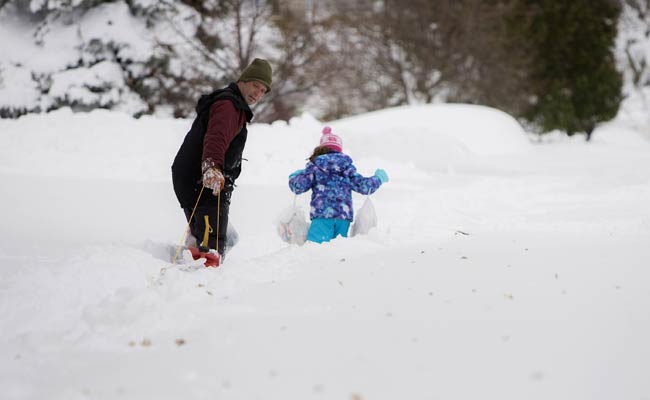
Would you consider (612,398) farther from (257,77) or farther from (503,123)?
(503,123)

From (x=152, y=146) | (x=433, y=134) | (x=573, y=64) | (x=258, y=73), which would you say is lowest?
(x=152, y=146)

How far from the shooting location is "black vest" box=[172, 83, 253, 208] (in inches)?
152

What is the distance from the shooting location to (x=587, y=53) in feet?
80.5

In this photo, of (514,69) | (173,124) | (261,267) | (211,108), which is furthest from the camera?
(514,69)

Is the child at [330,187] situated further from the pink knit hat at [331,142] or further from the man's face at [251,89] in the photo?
the man's face at [251,89]

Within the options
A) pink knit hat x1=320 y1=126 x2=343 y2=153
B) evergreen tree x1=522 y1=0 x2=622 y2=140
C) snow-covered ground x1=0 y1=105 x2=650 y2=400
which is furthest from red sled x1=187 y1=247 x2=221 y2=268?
evergreen tree x1=522 y1=0 x2=622 y2=140

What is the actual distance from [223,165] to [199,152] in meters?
0.27

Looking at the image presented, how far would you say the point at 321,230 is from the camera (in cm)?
471

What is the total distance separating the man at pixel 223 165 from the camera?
12.6ft

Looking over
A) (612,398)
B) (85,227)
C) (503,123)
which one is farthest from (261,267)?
(503,123)

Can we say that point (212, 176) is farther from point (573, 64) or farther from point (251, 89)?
point (573, 64)

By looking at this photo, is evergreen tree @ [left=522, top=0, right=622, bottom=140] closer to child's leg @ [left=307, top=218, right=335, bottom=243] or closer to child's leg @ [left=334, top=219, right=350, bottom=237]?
child's leg @ [left=334, top=219, right=350, bottom=237]

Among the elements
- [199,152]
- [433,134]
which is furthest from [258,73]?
[433,134]

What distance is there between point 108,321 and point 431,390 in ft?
5.04
